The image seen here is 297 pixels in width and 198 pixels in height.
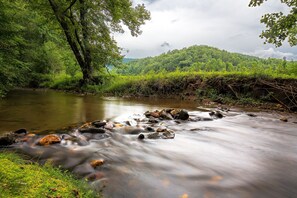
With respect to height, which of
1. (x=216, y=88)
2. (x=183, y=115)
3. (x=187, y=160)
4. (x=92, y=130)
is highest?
(x=216, y=88)

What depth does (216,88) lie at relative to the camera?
11.7m

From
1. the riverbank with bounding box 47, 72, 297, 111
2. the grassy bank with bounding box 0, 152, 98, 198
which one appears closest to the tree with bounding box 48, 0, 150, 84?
the riverbank with bounding box 47, 72, 297, 111

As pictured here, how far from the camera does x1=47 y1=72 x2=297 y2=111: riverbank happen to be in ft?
30.3

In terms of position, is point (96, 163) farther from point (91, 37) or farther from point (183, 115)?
point (91, 37)

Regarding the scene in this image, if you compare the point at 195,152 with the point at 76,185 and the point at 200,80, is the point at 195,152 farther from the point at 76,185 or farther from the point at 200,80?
the point at 200,80

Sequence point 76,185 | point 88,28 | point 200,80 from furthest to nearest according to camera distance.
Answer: point 88,28, point 200,80, point 76,185

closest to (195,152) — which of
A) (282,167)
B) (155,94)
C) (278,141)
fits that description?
(282,167)

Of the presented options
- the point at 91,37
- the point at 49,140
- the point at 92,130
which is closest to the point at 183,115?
the point at 92,130

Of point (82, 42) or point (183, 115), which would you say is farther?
point (82, 42)

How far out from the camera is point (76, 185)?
249 cm

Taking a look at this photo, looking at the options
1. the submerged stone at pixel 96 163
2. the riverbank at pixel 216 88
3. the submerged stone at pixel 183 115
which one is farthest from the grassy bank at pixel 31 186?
the riverbank at pixel 216 88

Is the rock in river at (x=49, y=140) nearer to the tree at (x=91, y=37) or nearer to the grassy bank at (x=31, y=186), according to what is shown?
the grassy bank at (x=31, y=186)

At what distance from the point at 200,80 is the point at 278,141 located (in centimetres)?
782

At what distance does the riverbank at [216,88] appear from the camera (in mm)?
9234
